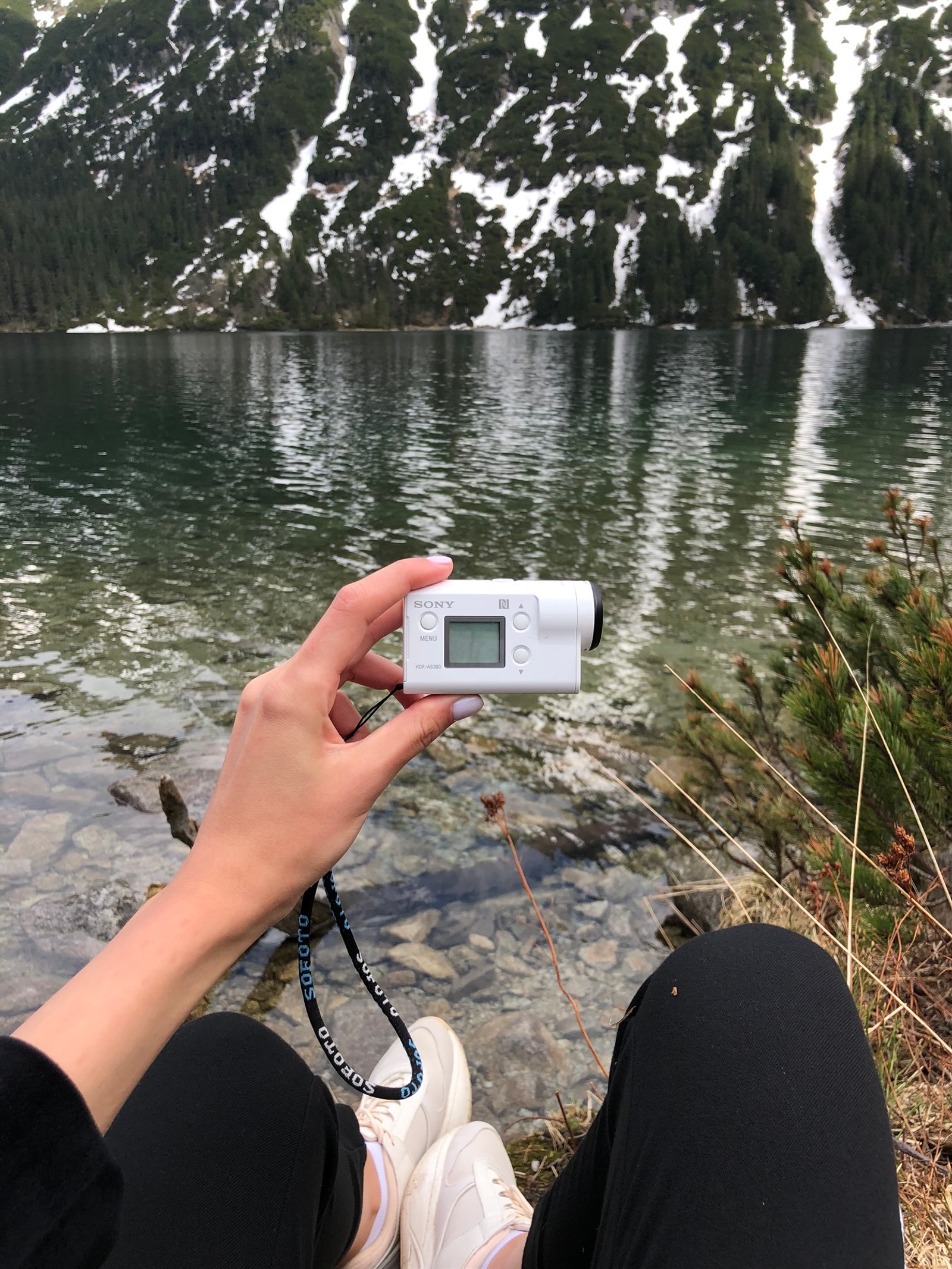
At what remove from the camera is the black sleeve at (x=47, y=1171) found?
2.96ft

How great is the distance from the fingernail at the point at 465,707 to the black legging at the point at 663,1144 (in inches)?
29.0

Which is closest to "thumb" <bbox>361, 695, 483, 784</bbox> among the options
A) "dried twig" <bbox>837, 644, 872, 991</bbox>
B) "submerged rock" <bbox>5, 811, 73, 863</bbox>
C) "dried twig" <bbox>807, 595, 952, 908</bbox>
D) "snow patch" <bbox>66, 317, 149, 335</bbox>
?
"dried twig" <bbox>837, 644, 872, 991</bbox>

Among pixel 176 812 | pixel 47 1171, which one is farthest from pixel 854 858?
pixel 176 812

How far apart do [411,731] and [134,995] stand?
24.5 inches

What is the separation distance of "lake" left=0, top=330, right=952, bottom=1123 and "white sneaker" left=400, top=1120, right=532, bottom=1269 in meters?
1.03

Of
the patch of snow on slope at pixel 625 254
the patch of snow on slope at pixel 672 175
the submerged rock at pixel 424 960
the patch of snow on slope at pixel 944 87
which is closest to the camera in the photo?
the submerged rock at pixel 424 960

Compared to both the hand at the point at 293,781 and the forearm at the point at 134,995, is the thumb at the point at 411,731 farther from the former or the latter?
the forearm at the point at 134,995

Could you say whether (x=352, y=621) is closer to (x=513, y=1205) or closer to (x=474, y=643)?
(x=474, y=643)

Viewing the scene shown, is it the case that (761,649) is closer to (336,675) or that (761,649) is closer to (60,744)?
(60,744)

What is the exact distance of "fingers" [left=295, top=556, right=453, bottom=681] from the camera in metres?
1.32

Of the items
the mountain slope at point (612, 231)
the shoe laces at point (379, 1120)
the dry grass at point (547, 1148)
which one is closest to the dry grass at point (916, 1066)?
the dry grass at point (547, 1148)

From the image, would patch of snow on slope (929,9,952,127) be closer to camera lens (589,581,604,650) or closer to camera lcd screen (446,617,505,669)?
camera lens (589,581,604,650)

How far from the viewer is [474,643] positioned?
1.79m

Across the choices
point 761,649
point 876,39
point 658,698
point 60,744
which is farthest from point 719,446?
point 876,39
